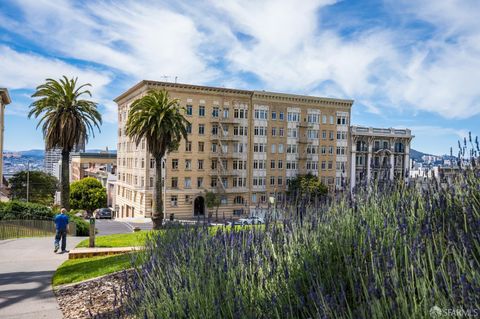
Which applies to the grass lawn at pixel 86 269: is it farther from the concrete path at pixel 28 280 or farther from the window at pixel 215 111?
the window at pixel 215 111

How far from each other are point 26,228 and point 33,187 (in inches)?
2221

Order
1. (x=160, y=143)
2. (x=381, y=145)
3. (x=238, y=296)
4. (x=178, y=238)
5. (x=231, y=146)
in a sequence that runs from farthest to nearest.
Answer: (x=381, y=145) → (x=231, y=146) → (x=160, y=143) → (x=178, y=238) → (x=238, y=296)

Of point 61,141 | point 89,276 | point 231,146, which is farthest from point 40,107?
point 231,146

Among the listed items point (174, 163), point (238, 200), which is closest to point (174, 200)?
point (174, 163)

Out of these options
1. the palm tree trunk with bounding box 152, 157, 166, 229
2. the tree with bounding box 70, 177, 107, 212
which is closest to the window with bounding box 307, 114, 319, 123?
the tree with bounding box 70, 177, 107, 212

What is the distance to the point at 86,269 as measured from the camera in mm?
A: 11141

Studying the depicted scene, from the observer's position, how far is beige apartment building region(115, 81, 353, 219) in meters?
54.7

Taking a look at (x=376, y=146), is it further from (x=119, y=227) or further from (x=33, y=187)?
(x=33, y=187)

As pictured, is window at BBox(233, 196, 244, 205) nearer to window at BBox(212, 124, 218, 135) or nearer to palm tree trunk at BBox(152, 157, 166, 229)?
window at BBox(212, 124, 218, 135)

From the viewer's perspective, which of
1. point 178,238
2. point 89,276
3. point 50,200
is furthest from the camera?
point 50,200

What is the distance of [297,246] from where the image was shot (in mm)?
5152

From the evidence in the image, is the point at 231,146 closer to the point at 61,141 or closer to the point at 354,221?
the point at 61,141

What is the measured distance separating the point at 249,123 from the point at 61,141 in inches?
1246

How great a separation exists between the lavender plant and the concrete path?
12.2ft
